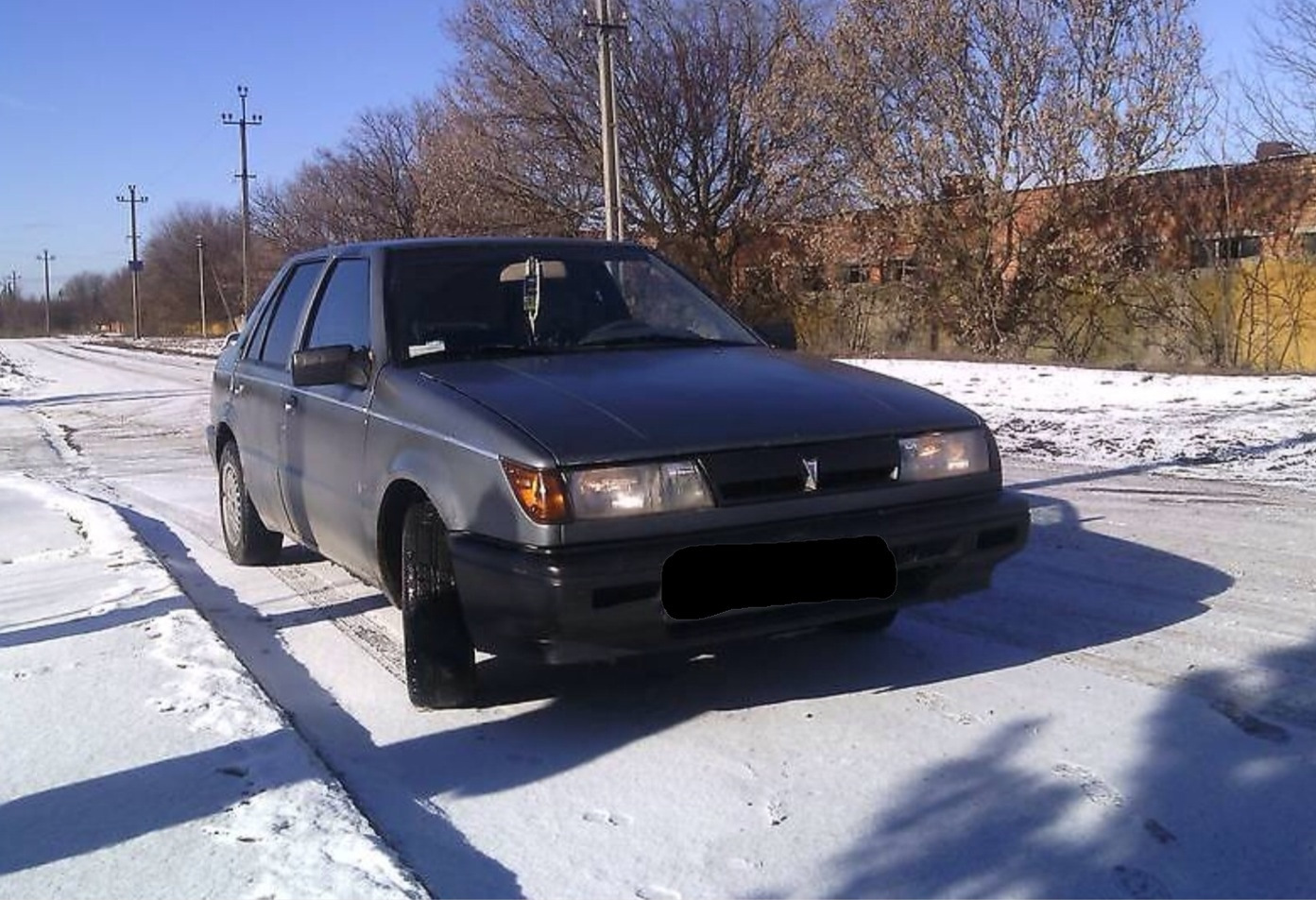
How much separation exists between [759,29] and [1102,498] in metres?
23.2

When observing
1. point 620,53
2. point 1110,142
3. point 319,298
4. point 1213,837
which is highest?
point 620,53

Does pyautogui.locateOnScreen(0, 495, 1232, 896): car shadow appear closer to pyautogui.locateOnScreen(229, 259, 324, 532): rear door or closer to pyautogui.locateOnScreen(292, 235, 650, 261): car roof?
pyautogui.locateOnScreen(229, 259, 324, 532): rear door

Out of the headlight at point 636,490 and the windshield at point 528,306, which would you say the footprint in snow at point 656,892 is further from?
the windshield at point 528,306

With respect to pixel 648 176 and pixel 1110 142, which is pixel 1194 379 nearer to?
pixel 1110 142

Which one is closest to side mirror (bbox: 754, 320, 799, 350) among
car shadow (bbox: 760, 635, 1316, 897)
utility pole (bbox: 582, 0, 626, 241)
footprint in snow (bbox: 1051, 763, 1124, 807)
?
car shadow (bbox: 760, 635, 1316, 897)

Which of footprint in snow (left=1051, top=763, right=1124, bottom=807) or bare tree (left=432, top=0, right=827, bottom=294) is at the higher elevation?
bare tree (left=432, top=0, right=827, bottom=294)

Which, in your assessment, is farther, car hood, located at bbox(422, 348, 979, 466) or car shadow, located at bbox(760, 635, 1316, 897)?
car hood, located at bbox(422, 348, 979, 466)

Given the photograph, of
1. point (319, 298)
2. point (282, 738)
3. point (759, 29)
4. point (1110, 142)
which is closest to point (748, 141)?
point (759, 29)

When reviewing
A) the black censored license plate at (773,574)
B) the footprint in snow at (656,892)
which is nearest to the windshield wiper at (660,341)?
the black censored license plate at (773,574)

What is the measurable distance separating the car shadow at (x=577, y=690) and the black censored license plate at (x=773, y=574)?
1.78 ft

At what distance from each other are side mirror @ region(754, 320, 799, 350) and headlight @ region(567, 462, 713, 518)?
5.65 ft

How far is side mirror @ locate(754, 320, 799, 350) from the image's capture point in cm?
530

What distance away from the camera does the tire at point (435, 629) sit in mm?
4051

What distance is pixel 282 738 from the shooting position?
3.84 m
